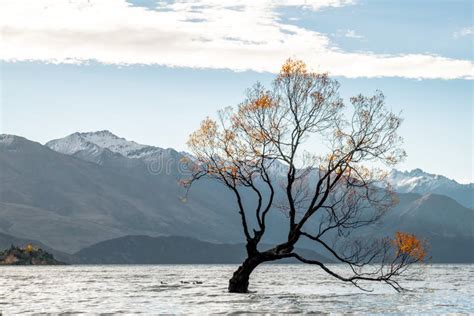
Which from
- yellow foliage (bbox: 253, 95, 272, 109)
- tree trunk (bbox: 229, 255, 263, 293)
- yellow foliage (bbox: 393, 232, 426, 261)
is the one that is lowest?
tree trunk (bbox: 229, 255, 263, 293)

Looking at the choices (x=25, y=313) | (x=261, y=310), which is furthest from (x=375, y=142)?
(x=25, y=313)

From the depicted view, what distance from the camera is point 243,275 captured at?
7006 centimetres

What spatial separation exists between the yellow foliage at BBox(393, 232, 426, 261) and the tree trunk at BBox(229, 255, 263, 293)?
44.3 ft

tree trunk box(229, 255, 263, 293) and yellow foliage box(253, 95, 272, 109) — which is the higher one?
yellow foliage box(253, 95, 272, 109)

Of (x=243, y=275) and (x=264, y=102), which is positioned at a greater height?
(x=264, y=102)

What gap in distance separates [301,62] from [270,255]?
58.2 feet

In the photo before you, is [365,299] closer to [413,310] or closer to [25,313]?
[413,310]

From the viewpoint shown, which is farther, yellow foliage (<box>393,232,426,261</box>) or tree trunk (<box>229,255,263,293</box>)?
tree trunk (<box>229,255,263,293</box>)

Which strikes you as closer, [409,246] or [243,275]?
[409,246]

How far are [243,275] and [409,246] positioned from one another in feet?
58.7

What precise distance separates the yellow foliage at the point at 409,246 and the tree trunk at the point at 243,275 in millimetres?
13494

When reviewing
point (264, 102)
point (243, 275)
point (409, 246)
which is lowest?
point (243, 275)

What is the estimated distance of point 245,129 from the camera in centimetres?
6494

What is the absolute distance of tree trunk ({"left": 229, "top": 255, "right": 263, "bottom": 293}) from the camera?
67000mm
